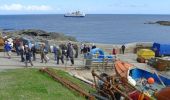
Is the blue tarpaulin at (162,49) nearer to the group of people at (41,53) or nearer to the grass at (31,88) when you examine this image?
the group of people at (41,53)

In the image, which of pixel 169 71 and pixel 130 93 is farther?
pixel 169 71

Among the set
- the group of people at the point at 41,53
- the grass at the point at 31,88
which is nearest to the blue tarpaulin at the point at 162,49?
the group of people at the point at 41,53

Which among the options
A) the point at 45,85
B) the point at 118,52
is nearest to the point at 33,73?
the point at 45,85

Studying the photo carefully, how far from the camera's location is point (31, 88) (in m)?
18.6

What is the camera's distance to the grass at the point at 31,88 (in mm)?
16859

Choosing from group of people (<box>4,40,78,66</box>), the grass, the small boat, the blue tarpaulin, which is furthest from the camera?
the blue tarpaulin

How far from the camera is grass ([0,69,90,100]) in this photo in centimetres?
1686

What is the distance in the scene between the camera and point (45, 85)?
65.2 ft

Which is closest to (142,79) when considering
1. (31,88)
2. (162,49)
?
(31,88)

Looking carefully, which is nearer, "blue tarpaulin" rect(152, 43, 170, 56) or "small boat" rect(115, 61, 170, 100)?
"small boat" rect(115, 61, 170, 100)

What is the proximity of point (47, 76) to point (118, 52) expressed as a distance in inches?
972

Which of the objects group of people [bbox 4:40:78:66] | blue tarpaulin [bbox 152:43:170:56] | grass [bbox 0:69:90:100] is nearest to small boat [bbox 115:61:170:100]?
grass [bbox 0:69:90:100]

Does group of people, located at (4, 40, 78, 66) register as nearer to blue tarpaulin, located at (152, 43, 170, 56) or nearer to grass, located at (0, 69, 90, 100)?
grass, located at (0, 69, 90, 100)

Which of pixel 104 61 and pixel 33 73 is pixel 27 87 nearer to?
pixel 33 73
